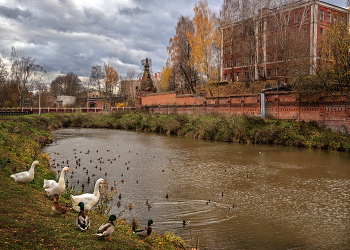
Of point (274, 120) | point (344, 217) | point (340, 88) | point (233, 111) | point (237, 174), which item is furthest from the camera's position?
point (233, 111)

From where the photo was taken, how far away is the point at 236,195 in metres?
9.84

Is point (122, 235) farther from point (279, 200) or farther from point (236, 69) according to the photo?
point (236, 69)

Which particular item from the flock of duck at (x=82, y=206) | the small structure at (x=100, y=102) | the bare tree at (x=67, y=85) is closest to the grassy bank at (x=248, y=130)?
the flock of duck at (x=82, y=206)

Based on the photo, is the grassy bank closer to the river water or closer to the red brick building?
the river water

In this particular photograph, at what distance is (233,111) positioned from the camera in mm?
28812

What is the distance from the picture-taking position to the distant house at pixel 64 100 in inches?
3073

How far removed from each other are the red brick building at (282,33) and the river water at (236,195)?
2049 centimetres

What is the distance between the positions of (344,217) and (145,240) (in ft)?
20.1

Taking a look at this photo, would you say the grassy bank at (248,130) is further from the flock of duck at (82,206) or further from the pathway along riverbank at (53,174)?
the flock of duck at (82,206)

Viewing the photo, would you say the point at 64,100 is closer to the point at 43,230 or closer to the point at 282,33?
the point at 282,33

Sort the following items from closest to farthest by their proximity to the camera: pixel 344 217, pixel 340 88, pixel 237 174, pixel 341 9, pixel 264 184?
1. pixel 344 217
2. pixel 264 184
3. pixel 237 174
4. pixel 340 88
5. pixel 341 9

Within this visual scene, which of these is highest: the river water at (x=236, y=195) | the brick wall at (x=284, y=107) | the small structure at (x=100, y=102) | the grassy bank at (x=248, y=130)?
the small structure at (x=100, y=102)

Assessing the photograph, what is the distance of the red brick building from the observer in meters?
33.5

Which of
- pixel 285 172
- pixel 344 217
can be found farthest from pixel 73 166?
pixel 344 217
